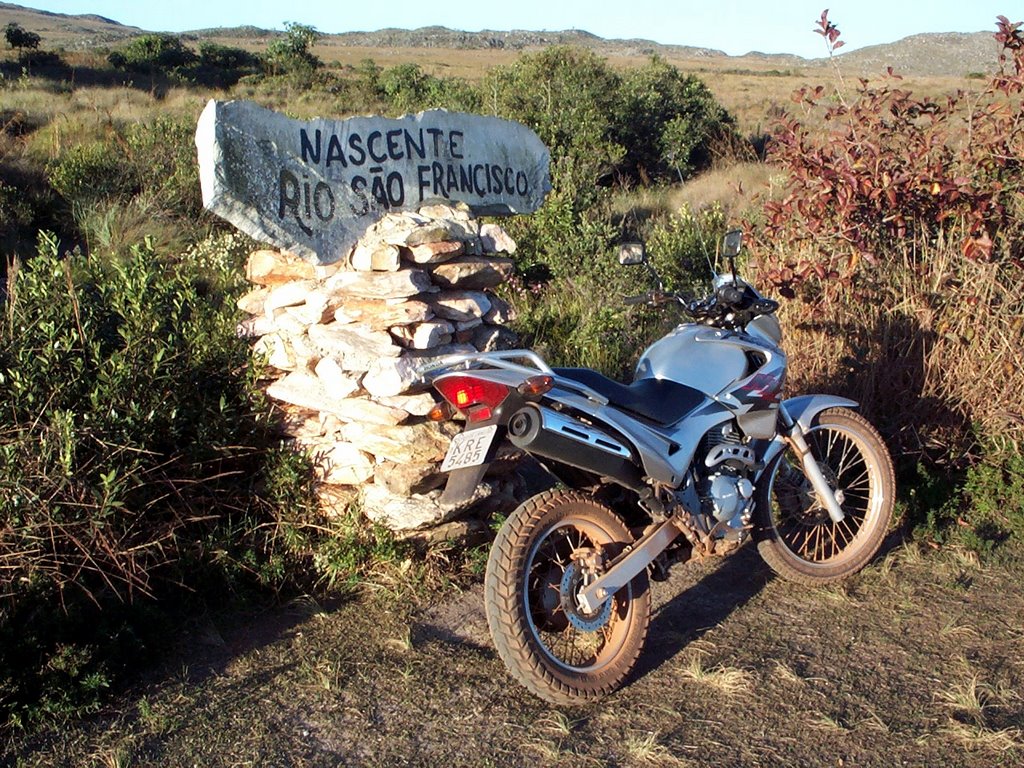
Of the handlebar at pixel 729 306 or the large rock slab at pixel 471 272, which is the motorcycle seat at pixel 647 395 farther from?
the large rock slab at pixel 471 272

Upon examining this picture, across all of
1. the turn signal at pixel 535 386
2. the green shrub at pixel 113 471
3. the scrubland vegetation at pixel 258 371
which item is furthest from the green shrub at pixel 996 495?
the green shrub at pixel 113 471

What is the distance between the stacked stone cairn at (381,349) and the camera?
452 centimetres

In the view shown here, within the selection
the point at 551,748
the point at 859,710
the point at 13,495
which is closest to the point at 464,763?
the point at 551,748

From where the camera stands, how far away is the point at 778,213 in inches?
243

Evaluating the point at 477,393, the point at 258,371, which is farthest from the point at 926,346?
the point at 258,371

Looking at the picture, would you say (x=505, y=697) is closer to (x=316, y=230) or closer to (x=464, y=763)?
(x=464, y=763)

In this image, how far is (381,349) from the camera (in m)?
4.52

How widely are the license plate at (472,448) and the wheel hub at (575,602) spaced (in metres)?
0.56

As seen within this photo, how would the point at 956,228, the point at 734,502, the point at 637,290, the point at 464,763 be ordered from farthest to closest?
the point at 637,290 < the point at 956,228 < the point at 734,502 < the point at 464,763

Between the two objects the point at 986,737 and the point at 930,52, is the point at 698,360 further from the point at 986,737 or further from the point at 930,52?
the point at 930,52

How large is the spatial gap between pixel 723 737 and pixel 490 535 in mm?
1662

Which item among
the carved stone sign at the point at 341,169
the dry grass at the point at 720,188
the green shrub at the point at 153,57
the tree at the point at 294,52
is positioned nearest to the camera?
the carved stone sign at the point at 341,169

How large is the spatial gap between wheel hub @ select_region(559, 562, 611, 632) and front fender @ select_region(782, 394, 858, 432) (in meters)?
1.43

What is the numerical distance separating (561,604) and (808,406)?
1.69 metres
